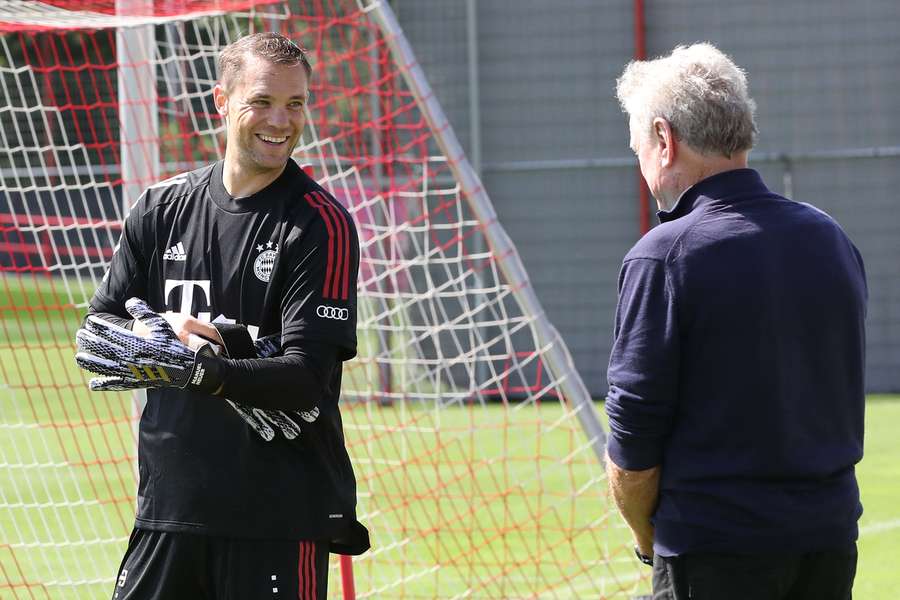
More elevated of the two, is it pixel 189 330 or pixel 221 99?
pixel 221 99

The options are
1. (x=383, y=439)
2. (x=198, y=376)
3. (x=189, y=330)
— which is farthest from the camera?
(x=383, y=439)

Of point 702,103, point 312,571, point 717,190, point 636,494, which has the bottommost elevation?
point 312,571

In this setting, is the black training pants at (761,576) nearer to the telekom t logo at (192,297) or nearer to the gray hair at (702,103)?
the gray hair at (702,103)

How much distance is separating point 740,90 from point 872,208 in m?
9.11

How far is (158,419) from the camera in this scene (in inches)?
114

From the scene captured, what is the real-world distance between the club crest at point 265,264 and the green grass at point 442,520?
93.6 inches

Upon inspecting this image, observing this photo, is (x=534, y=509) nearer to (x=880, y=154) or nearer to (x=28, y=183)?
(x=880, y=154)

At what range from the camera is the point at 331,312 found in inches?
109

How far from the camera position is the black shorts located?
2760mm

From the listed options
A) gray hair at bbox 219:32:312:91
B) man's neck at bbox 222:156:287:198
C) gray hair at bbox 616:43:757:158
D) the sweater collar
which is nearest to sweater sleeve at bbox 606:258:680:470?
the sweater collar

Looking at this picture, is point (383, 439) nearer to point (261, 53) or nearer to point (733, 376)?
point (261, 53)

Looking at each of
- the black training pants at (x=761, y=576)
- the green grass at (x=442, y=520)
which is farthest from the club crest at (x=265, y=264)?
the green grass at (x=442, y=520)

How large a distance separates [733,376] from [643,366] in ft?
0.54

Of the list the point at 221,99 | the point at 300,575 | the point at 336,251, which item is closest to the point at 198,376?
the point at 336,251
